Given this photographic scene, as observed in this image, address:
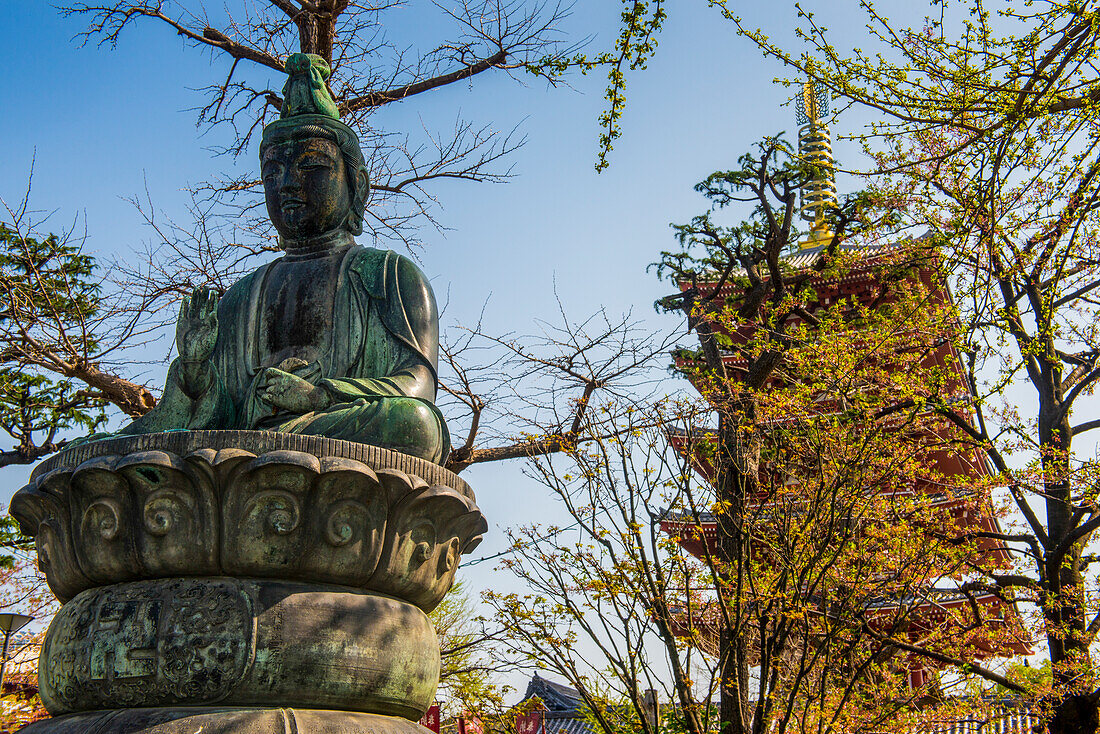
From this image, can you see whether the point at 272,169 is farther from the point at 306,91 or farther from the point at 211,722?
the point at 211,722

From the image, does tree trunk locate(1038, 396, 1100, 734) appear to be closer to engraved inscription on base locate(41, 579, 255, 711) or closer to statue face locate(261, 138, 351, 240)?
statue face locate(261, 138, 351, 240)

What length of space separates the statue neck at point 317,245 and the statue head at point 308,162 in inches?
0.8

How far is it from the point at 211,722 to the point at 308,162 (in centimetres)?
256

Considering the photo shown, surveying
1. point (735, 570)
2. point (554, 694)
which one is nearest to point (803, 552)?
point (735, 570)

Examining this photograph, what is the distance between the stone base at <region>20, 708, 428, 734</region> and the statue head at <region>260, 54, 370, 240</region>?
2.32m

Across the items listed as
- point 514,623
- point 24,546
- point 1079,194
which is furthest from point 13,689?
point 1079,194

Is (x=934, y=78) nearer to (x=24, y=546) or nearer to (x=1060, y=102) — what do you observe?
(x=1060, y=102)

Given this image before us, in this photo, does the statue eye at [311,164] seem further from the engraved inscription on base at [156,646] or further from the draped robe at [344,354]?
the engraved inscription on base at [156,646]

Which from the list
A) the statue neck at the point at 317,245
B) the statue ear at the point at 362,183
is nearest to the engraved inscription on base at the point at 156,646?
the statue neck at the point at 317,245

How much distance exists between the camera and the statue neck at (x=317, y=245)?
14.7 ft

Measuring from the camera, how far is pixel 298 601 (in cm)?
296

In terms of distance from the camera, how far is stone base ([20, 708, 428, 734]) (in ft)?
8.86

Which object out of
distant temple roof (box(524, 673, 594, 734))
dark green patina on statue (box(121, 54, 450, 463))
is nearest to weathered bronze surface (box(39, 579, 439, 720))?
dark green patina on statue (box(121, 54, 450, 463))

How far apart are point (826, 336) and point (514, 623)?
11.7 feet
